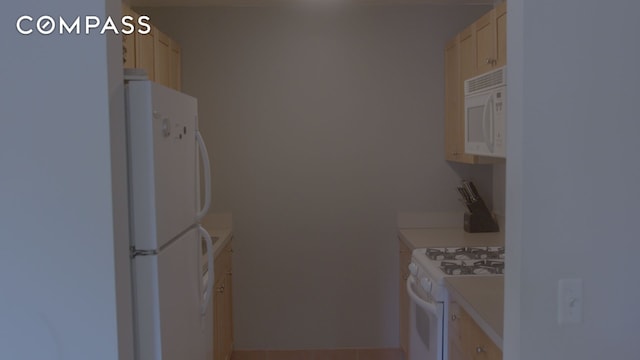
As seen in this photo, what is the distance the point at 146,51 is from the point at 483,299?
2113 mm

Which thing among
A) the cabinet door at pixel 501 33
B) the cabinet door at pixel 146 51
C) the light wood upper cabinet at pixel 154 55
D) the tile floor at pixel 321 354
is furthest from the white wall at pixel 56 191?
the tile floor at pixel 321 354

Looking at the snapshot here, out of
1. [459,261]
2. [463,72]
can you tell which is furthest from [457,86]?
[459,261]

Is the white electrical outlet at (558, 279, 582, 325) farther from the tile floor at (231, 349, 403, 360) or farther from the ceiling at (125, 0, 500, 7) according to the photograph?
the ceiling at (125, 0, 500, 7)

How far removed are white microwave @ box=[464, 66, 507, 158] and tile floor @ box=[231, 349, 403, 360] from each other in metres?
1.73

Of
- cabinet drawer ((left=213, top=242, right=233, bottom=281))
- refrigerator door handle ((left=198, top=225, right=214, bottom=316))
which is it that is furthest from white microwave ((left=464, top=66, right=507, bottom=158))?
cabinet drawer ((left=213, top=242, right=233, bottom=281))

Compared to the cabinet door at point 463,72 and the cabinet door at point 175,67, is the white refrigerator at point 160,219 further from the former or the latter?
the cabinet door at point 463,72

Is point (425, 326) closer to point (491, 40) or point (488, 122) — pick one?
point (488, 122)

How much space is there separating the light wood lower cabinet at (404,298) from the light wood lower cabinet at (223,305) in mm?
1164

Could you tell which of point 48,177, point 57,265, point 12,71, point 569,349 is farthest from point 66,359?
point 569,349

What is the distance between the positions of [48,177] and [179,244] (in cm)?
58

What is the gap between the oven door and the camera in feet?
8.39

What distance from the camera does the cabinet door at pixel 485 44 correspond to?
9.86 ft

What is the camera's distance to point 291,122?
399cm

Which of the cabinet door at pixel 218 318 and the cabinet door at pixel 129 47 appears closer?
the cabinet door at pixel 129 47
